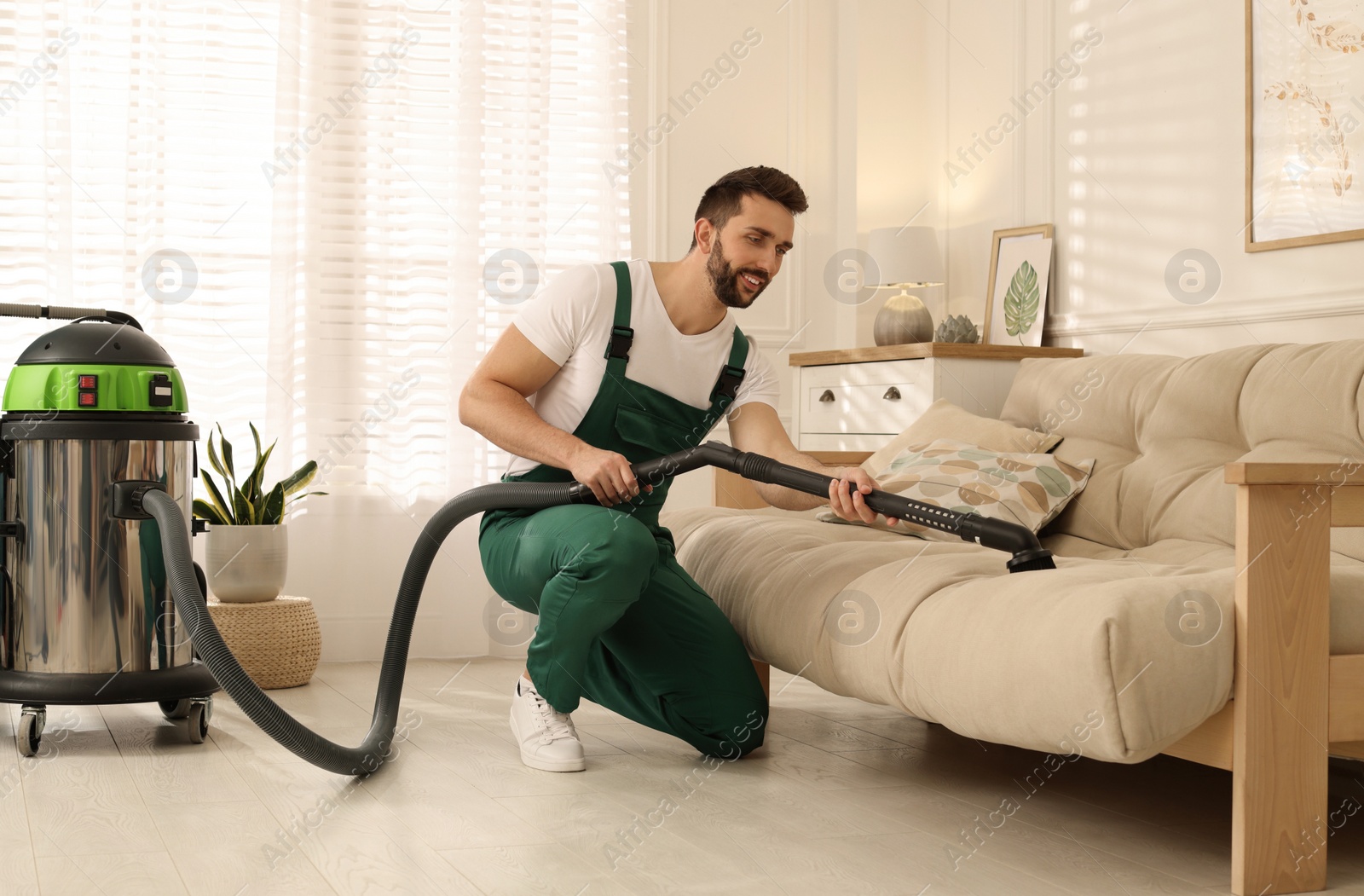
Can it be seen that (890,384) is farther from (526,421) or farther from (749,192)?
(526,421)

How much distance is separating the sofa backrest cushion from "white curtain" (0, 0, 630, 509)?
1764mm

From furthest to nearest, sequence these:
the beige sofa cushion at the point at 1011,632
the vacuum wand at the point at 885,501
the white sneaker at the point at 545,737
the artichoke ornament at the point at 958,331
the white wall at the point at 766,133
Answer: the white wall at the point at 766,133, the artichoke ornament at the point at 958,331, the white sneaker at the point at 545,737, the vacuum wand at the point at 885,501, the beige sofa cushion at the point at 1011,632

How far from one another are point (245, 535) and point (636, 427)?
134cm

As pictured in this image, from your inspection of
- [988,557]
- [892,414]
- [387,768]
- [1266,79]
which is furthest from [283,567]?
[1266,79]

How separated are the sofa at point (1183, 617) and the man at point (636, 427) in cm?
15

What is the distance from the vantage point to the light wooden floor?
5.37 feet

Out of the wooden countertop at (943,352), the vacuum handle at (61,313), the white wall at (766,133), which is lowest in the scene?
the wooden countertop at (943,352)

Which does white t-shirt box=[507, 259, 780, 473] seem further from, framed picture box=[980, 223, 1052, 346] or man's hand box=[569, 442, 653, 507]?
framed picture box=[980, 223, 1052, 346]

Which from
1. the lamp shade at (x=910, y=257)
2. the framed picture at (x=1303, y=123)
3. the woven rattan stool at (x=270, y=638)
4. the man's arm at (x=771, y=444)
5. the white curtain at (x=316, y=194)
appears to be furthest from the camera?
the lamp shade at (x=910, y=257)

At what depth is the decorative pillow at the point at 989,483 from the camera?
252 cm

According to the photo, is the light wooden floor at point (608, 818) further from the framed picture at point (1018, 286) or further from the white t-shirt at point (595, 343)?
the framed picture at point (1018, 286)

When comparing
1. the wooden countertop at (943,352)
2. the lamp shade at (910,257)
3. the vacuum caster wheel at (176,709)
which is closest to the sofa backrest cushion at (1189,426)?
the wooden countertop at (943,352)

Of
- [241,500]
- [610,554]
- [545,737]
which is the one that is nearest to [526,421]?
[610,554]

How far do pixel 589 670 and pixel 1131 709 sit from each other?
4.04 feet
